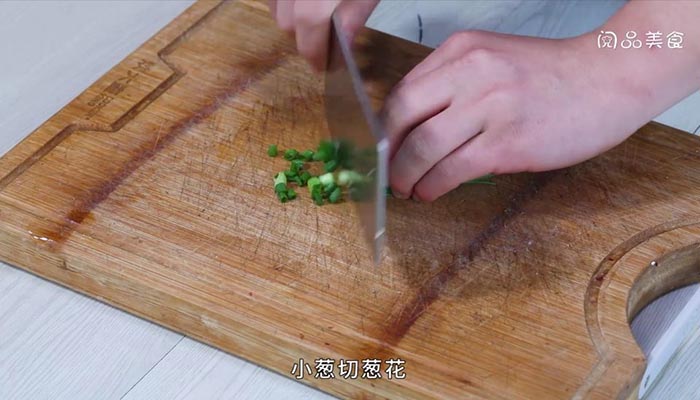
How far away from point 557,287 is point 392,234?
219 millimetres

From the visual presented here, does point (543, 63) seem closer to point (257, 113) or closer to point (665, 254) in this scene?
point (665, 254)

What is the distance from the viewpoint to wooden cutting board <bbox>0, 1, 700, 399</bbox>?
3.82 feet

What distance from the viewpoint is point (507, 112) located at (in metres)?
1.24

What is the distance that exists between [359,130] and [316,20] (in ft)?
0.62

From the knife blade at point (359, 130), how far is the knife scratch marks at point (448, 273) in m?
0.07

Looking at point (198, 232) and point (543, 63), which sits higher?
point (543, 63)

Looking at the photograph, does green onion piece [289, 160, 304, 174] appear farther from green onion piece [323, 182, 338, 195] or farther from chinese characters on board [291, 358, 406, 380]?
chinese characters on board [291, 358, 406, 380]

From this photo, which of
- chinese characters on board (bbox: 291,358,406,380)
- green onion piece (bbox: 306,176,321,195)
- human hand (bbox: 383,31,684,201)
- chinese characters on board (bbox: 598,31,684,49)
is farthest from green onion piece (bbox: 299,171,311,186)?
chinese characters on board (bbox: 598,31,684,49)

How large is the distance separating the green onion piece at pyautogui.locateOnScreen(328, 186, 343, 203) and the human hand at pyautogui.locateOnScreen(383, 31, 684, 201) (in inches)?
3.7

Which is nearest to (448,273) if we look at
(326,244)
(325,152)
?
(326,244)

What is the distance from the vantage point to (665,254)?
1.27m

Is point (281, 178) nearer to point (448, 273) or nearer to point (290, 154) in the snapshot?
point (290, 154)

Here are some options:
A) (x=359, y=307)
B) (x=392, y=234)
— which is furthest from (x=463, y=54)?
(x=359, y=307)

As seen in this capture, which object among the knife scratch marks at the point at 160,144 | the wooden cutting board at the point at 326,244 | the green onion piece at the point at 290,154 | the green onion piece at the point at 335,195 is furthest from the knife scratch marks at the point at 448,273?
the knife scratch marks at the point at 160,144
